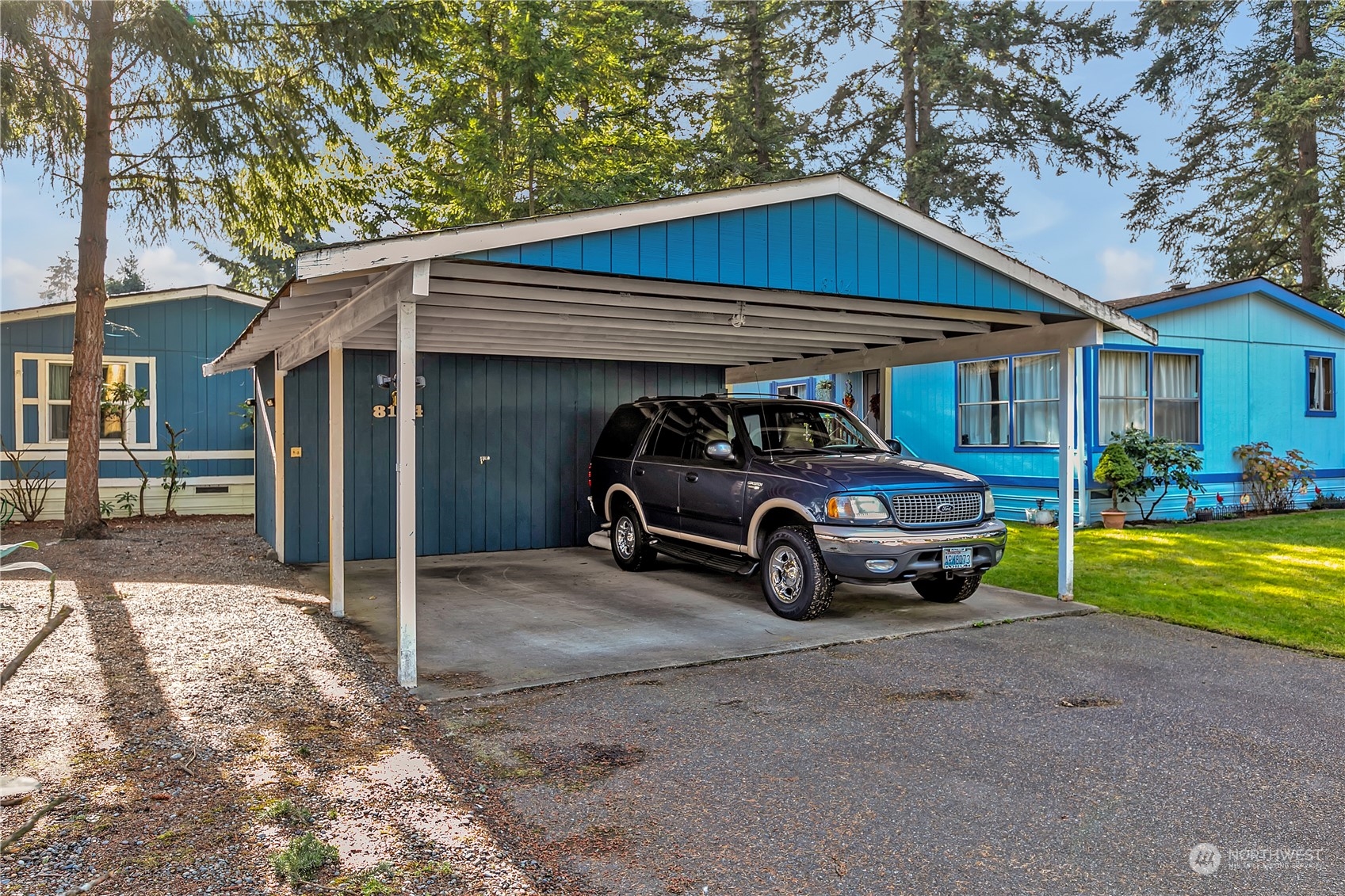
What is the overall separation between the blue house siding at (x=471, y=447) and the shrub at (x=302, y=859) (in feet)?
25.0

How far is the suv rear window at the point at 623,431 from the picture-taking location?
969 cm

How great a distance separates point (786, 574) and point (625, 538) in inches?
115

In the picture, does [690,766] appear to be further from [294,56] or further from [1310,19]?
[1310,19]

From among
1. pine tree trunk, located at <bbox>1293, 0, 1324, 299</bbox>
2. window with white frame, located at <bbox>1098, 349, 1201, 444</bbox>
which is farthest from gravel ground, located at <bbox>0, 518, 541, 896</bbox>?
pine tree trunk, located at <bbox>1293, 0, 1324, 299</bbox>

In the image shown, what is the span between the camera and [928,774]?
390 cm

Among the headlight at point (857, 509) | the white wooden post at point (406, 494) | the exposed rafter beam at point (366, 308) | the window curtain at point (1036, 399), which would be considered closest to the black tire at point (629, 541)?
the headlight at point (857, 509)

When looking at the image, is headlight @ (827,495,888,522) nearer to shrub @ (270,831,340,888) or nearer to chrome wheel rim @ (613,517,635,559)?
chrome wheel rim @ (613,517,635,559)

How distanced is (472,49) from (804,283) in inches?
667

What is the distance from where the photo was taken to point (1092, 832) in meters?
3.32

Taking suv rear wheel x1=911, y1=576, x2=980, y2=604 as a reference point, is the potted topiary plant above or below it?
above

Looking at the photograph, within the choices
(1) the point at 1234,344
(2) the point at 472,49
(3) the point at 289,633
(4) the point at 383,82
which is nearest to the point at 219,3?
(4) the point at 383,82

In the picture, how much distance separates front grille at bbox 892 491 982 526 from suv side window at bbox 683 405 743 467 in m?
1.72

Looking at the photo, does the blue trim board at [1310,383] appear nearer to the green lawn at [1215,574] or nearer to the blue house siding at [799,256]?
the green lawn at [1215,574]
